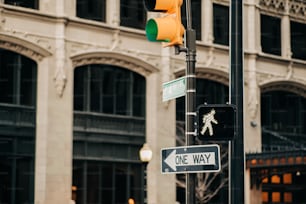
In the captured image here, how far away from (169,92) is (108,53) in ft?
73.1

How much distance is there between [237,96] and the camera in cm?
960

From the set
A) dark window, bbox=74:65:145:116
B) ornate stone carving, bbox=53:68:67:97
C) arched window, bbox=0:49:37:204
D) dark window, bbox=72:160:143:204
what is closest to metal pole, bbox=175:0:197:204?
arched window, bbox=0:49:37:204

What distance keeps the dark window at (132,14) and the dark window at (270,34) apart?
29.2 feet

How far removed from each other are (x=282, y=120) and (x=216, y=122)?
33.0 meters

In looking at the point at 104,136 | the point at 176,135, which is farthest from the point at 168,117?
the point at 104,136

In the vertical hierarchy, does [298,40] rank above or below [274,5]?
below

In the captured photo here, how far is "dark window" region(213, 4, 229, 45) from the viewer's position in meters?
38.8

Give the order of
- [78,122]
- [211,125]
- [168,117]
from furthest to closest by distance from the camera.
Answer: [168,117]
[78,122]
[211,125]

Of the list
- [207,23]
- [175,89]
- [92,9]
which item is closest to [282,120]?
[207,23]

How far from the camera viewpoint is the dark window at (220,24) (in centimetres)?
3881

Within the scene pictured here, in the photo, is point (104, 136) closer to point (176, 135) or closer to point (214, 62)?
point (176, 135)

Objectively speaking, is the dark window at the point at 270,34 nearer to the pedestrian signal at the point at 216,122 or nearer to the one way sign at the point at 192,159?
the one way sign at the point at 192,159

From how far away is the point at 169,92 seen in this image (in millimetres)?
11516

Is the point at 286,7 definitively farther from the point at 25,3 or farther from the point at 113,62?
the point at 25,3
